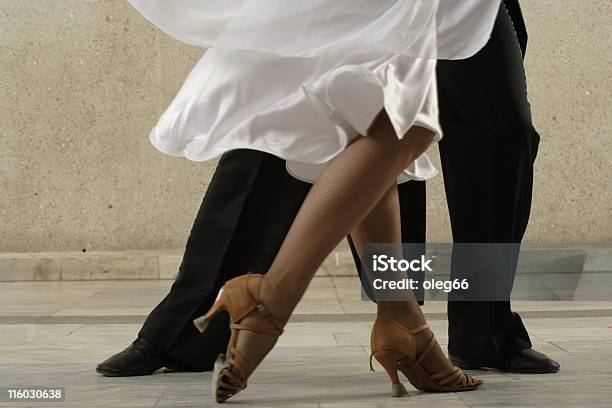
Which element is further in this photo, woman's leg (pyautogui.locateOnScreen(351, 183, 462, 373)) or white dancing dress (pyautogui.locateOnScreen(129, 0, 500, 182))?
woman's leg (pyautogui.locateOnScreen(351, 183, 462, 373))

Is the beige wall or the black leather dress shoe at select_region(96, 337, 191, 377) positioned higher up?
the black leather dress shoe at select_region(96, 337, 191, 377)

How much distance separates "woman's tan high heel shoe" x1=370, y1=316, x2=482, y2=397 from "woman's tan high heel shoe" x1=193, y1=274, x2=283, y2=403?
0.24 metres

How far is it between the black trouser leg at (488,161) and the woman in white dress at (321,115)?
294 mm

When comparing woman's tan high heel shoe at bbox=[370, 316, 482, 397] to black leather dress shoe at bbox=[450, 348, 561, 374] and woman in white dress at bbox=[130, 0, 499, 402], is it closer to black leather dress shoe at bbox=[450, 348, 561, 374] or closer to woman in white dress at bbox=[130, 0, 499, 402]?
woman in white dress at bbox=[130, 0, 499, 402]

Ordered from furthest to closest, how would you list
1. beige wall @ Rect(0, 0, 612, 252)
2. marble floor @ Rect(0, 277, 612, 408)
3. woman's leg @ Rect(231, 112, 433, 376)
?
1. beige wall @ Rect(0, 0, 612, 252)
2. marble floor @ Rect(0, 277, 612, 408)
3. woman's leg @ Rect(231, 112, 433, 376)

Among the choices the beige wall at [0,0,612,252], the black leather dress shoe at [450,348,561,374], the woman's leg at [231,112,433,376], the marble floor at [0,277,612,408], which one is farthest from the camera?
the beige wall at [0,0,612,252]

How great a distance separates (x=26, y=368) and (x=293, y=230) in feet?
2.86

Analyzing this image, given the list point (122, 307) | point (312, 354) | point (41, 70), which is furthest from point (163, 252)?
point (312, 354)

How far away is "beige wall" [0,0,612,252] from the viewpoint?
234 inches

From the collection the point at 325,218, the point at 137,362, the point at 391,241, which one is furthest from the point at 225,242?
the point at 325,218

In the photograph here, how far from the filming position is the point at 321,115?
A: 170 cm

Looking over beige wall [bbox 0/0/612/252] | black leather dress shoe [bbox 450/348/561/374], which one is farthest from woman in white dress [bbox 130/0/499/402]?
beige wall [bbox 0/0/612/252]

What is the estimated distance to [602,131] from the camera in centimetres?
604

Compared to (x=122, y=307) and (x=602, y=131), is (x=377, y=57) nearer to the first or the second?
(x=122, y=307)
